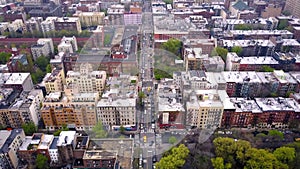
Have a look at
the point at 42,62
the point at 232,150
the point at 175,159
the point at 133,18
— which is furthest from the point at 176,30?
the point at 175,159

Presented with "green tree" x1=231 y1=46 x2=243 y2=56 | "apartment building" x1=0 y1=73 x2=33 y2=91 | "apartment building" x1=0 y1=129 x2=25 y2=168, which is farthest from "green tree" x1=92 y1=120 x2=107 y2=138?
"green tree" x1=231 y1=46 x2=243 y2=56

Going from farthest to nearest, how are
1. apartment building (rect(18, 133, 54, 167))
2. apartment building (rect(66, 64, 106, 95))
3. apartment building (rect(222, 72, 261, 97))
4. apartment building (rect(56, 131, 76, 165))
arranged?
apartment building (rect(222, 72, 261, 97))
apartment building (rect(66, 64, 106, 95))
apartment building (rect(18, 133, 54, 167))
apartment building (rect(56, 131, 76, 165))

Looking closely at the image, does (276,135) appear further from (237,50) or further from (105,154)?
(237,50)

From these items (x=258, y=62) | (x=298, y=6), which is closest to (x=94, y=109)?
(x=258, y=62)

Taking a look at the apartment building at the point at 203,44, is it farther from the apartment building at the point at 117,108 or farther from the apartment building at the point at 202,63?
the apartment building at the point at 117,108

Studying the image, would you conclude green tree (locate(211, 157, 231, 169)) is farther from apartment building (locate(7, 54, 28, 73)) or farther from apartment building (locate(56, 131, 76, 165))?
apartment building (locate(7, 54, 28, 73))

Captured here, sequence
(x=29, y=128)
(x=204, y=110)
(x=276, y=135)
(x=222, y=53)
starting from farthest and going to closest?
(x=222, y=53), (x=204, y=110), (x=29, y=128), (x=276, y=135)
